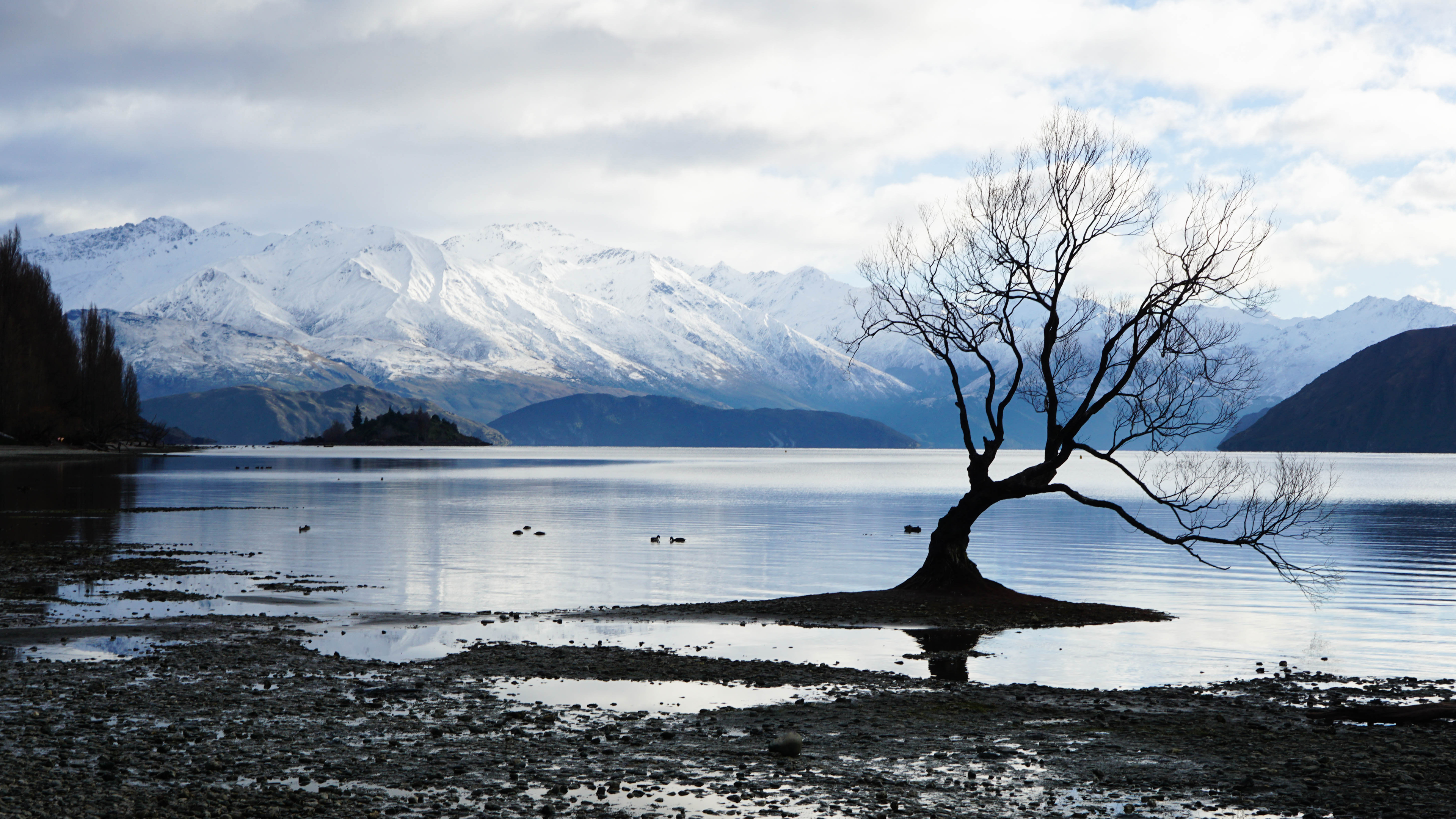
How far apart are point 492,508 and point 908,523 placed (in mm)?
34677

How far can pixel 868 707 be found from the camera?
20.1m

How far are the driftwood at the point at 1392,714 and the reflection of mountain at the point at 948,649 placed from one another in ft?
22.9

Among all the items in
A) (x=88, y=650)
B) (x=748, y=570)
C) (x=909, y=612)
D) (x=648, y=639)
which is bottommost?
(x=748, y=570)

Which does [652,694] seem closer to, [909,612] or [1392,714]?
[1392,714]

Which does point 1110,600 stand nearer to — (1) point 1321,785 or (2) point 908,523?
(1) point 1321,785

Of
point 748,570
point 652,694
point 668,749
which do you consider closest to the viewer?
point 668,749

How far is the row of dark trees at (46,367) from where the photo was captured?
154 metres

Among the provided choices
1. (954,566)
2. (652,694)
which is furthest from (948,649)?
(652,694)

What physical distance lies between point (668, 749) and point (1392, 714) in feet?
41.3

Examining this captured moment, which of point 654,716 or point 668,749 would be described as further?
point 654,716

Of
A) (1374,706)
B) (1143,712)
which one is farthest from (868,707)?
(1374,706)

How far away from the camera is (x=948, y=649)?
2820 centimetres

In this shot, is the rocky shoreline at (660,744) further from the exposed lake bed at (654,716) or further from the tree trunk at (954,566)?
the tree trunk at (954,566)

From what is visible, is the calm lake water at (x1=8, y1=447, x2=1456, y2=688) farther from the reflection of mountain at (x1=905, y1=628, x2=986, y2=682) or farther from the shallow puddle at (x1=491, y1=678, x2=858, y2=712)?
the shallow puddle at (x1=491, y1=678, x2=858, y2=712)
